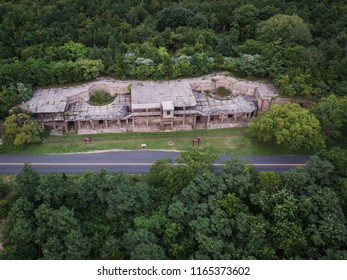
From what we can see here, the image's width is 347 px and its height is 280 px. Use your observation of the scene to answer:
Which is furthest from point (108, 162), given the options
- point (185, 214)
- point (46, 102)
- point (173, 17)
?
point (173, 17)

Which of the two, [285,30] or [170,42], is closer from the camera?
[285,30]

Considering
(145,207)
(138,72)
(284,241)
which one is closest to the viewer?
(284,241)

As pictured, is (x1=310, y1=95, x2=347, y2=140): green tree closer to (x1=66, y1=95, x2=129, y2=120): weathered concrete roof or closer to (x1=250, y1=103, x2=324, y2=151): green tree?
(x1=250, y1=103, x2=324, y2=151): green tree

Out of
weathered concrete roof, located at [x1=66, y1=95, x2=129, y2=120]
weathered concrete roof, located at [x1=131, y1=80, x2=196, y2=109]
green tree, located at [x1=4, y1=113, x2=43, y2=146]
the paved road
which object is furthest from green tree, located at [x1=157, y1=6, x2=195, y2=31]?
green tree, located at [x1=4, y1=113, x2=43, y2=146]

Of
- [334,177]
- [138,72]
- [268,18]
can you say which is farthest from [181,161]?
[268,18]

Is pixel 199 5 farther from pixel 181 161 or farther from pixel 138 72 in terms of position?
pixel 181 161

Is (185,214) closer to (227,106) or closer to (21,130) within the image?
(227,106)
